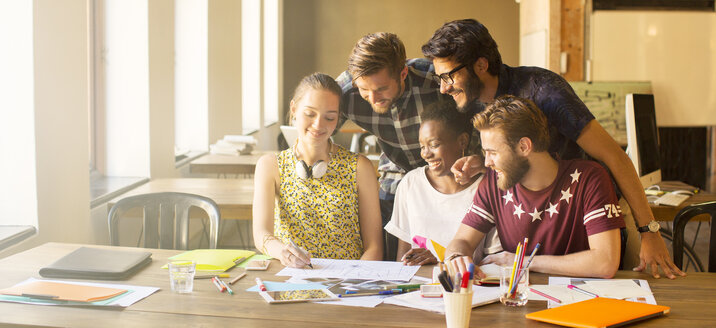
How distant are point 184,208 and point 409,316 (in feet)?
4.51

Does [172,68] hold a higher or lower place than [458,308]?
higher

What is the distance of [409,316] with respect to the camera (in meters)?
→ 1.62

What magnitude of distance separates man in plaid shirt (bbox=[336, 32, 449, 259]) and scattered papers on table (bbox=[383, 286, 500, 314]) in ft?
2.67

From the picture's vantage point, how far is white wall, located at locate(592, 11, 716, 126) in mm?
6289

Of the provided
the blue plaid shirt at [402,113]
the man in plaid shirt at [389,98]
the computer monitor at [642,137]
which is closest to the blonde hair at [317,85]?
the man in plaid shirt at [389,98]

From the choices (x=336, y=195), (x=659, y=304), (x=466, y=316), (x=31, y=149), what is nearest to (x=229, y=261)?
(x=336, y=195)

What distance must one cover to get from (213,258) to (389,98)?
2.62 feet

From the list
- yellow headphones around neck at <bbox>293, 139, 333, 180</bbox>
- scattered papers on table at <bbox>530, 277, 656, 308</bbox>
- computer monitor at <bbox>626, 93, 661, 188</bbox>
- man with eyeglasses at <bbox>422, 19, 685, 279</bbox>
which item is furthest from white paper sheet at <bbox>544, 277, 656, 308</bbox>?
computer monitor at <bbox>626, 93, 661, 188</bbox>

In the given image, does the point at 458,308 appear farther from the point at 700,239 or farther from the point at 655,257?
the point at 700,239

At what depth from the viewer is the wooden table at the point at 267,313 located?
61.9 inches

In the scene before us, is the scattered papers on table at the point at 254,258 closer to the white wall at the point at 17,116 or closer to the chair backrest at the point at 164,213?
the chair backrest at the point at 164,213

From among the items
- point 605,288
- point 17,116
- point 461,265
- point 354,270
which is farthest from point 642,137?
point 17,116

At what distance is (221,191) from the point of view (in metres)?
3.62

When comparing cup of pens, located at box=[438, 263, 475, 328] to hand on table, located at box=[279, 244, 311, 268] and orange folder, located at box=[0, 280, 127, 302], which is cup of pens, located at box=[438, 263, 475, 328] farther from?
Answer: orange folder, located at box=[0, 280, 127, 302]
